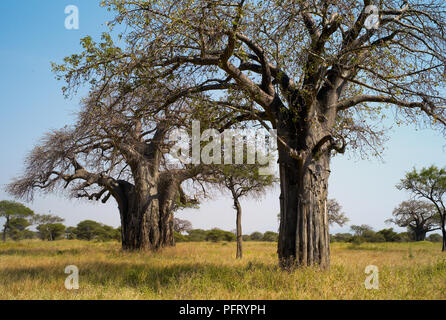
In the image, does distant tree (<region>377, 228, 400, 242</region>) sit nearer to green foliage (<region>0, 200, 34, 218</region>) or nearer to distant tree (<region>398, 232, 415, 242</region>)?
distant tree (<region>398, 232, 415, 242</region>)

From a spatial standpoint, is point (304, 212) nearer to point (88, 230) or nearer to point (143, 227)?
point (143, 227)

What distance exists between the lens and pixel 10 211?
36.6 metres

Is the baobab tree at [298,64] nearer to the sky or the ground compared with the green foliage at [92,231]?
nearer to the sky

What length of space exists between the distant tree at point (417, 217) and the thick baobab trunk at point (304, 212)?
33.2 m

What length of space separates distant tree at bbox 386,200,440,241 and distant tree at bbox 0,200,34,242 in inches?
1574

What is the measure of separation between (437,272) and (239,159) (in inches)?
290

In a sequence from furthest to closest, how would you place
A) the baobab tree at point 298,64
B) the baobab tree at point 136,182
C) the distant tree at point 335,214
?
the distant tree at point 335,214, the baobab tree at point 136,182, the baobab tree at point 298,64

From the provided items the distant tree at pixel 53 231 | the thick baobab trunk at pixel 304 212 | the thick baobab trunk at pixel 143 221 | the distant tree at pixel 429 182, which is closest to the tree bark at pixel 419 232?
the distant tree at pixel 429 182

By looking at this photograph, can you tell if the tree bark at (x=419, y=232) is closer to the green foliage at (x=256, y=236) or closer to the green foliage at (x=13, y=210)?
the green foliage at (x=256, y=236)

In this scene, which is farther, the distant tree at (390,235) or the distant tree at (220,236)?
the distant tree at (220,236)

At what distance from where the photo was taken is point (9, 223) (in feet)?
125

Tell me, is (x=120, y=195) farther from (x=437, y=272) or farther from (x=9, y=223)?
(x=9, y=223)

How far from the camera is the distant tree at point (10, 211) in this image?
35.8m
